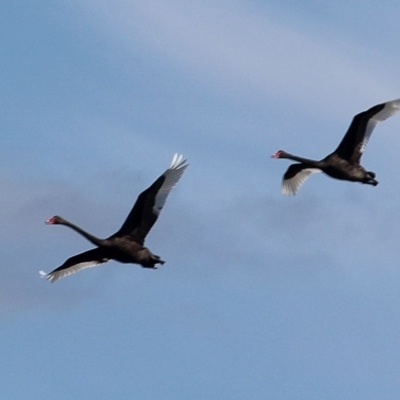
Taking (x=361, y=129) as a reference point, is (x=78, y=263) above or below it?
below

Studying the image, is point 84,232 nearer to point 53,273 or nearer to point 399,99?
point 53,273

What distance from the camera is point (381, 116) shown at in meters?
49.2

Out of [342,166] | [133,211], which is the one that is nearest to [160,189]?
[133,211]

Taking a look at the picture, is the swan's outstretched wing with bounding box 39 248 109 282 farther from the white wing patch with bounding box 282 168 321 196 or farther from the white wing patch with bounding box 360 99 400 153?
the white wing patch with bounding box 282 168 321 196

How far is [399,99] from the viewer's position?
161ft

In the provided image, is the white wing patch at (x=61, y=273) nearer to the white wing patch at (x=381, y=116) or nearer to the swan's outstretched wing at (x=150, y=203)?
the swan's outstretched wing at (x=150, y=203)

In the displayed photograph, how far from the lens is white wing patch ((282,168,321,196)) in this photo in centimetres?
5441

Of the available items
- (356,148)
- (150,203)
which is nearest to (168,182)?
(150,203)

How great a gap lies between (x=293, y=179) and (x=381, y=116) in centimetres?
658

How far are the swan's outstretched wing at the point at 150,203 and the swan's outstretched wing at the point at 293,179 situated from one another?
13000 mm

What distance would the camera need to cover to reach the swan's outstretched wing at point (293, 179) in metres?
54.4

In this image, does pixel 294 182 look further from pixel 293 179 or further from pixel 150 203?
pixel 150 203

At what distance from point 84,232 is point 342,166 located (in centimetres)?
1134

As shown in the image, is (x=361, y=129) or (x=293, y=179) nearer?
(x=361, y=129)
